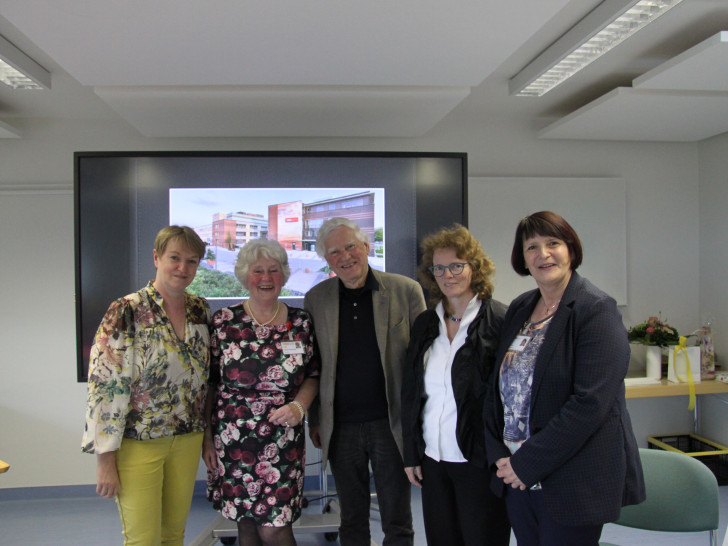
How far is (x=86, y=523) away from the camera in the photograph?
10.7ft

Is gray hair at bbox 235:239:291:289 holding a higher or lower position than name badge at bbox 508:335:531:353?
higher

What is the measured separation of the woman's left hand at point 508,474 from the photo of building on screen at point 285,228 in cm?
175

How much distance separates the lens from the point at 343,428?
82.1 inches

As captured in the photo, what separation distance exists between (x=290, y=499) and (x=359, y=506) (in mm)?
316

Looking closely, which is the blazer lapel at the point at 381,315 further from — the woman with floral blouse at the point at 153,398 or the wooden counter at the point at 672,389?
the wooden counter at the point at 672,389

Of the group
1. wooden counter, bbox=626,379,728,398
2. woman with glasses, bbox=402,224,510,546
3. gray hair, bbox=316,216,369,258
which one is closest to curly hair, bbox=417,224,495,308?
woman with glasses, bbox=402,224,510,546

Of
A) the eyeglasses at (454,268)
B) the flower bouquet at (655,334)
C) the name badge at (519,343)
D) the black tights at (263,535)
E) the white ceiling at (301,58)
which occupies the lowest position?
the black tights at (263,535)

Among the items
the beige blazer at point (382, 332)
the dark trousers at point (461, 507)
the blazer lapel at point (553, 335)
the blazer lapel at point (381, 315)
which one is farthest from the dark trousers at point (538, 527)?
the blazer lapel at point (381, 315)

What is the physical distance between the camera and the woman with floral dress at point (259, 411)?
1.96m

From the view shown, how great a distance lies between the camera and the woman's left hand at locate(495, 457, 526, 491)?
1.55m

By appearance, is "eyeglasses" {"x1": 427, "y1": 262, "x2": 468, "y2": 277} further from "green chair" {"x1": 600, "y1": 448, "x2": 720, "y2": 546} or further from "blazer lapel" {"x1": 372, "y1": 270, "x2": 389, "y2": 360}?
"green chair" {"x1": 600, "y1": 448, "x2": 720, "y2": 546}

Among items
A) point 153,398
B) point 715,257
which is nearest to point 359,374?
point 153,398

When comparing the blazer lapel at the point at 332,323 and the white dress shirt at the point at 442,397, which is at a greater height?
the blazer lapel at the point at 332,323

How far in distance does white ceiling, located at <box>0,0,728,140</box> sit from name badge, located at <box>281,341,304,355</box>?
1252 millimetres
